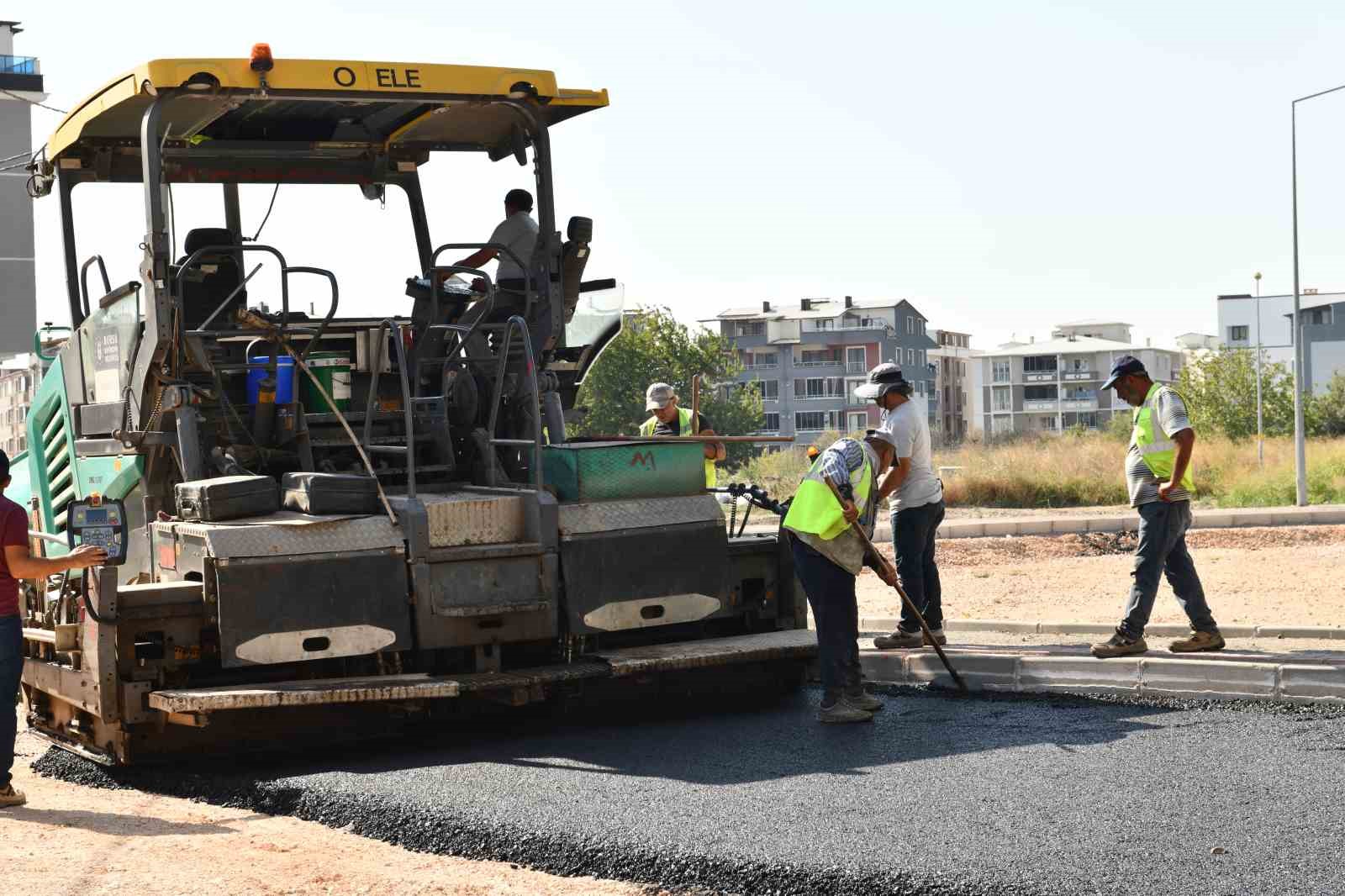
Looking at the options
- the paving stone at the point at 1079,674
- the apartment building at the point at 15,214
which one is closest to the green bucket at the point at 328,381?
the paving stone at the point at 1079,674

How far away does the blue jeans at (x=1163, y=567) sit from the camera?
7.86 meters

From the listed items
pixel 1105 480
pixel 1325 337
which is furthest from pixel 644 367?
pixel 1325 337

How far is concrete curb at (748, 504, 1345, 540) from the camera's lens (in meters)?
18.2

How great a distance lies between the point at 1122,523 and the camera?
59.9 feet

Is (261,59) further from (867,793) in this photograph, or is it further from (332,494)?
(867,793)

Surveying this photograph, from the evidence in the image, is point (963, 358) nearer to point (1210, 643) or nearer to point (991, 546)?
point (991, 546)

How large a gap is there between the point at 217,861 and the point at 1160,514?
15.8ft

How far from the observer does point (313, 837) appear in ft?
18.5

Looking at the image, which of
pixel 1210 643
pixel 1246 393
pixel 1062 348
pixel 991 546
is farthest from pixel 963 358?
pixel 1210 643

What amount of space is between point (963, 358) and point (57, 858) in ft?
364

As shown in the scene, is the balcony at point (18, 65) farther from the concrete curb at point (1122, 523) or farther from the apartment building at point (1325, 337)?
the apartment building at point (1325, 337)

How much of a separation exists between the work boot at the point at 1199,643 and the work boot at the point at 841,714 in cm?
184

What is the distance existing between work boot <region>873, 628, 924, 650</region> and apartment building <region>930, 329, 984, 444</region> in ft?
322

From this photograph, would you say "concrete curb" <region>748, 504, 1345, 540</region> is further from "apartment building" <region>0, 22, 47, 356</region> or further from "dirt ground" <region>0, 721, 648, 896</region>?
"apartment building" <region>0, 22, 47, 356</region>
